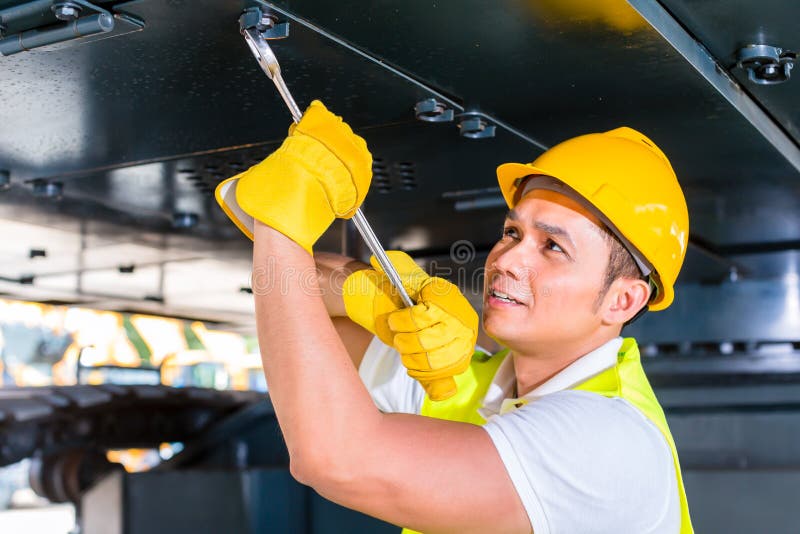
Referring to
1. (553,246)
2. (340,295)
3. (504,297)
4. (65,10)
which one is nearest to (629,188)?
(553,246)

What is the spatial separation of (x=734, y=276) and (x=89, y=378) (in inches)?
132

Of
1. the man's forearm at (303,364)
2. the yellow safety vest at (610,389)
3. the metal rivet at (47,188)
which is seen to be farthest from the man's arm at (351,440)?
the metal rivet at (47,188)

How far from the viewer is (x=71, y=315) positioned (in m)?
4.02

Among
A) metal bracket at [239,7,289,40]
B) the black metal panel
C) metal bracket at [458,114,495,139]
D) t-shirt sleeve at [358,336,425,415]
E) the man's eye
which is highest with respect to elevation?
the black metal panel

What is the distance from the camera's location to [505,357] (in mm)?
1506

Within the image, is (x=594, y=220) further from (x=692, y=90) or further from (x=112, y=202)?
(x=112, y=202)

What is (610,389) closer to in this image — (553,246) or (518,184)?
(553,246)

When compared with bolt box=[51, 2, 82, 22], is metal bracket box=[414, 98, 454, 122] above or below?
below

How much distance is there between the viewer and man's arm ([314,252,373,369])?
143 centimetres

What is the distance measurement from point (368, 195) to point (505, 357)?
0.65 m

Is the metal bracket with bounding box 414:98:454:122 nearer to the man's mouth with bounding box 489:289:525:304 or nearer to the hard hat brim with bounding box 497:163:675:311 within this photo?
the hard hat brim with bounding box 497:163:675:311

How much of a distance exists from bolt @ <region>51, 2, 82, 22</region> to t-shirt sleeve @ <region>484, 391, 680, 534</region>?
632mm

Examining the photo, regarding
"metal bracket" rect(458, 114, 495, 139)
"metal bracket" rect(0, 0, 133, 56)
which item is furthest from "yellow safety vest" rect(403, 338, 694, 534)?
"metal bracket" rect(0, 0, 133, 56)

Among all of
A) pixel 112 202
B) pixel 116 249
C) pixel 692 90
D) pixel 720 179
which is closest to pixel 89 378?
pixel 116 249
